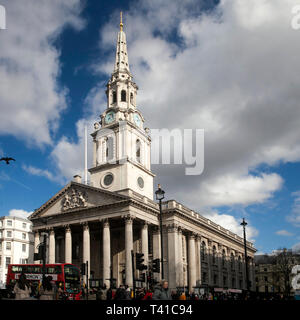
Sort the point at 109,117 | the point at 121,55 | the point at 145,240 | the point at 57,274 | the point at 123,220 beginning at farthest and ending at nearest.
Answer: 1. the point at 121,55
2. the point at 109,117
3. the point at 123,220
4. the point at 145,240
5. the point at 57,274

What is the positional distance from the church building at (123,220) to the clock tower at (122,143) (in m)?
0.14

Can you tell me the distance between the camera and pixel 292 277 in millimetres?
111125

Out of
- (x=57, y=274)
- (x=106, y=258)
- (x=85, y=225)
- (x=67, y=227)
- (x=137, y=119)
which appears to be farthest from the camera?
(x=137, y=119)

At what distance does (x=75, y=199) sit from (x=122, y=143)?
37.4 ft

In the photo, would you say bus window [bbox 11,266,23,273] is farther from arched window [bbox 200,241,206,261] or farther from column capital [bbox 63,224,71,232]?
arched window [bbox 200,241,206,261]

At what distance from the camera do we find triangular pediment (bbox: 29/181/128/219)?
164 ft

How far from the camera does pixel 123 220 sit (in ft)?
165

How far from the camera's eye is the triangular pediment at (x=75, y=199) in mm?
50078

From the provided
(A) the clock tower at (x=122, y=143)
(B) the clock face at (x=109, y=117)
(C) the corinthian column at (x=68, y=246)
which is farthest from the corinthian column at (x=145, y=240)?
(B) the clock face at (x=109, y=117)

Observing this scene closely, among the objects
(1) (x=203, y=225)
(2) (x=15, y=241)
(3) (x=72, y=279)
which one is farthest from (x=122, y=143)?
(2) (x=15, y=241)

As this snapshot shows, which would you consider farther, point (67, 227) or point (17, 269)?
point (67, 227)

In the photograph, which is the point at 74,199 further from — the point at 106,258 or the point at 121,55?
the point at 121,55

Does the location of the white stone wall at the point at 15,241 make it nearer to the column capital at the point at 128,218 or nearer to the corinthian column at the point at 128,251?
the column capital at the point at 128,218
